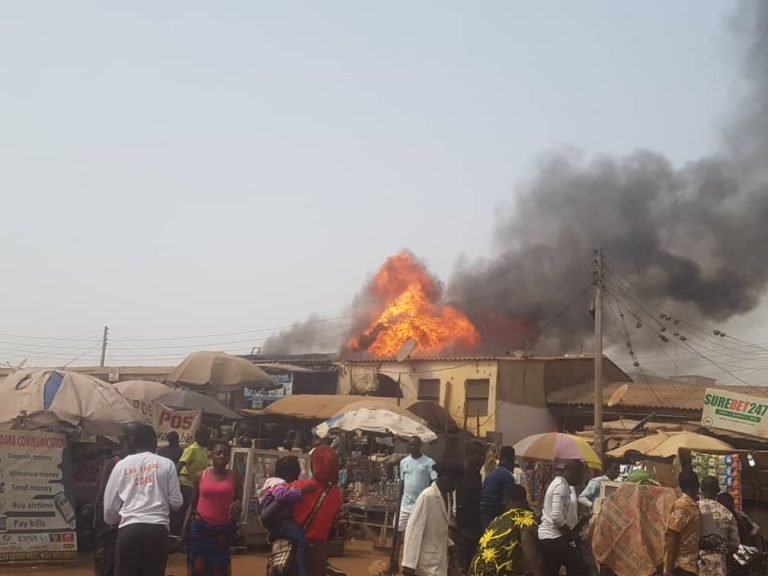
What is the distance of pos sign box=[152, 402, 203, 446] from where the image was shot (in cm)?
1365

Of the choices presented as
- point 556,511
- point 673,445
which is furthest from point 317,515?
point 673,445

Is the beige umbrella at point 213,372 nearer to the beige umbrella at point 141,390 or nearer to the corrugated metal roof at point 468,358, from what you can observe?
the beige umbrella at point 141,390

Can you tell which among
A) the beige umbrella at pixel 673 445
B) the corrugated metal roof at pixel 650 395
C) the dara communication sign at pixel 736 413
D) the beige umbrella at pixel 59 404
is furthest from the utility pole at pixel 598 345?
the beige umbrella at pixel 59 404

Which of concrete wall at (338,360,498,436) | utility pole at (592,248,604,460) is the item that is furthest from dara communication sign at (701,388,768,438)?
concrete wall at (338,360,498,436)

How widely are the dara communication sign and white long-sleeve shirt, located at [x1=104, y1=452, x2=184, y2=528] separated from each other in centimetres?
1091

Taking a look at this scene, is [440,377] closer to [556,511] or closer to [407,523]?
[556,511]

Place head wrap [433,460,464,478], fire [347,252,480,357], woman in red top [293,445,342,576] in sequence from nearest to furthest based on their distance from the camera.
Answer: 1. woman in red top [293,445,342,576]
2. head wrap [433,460,464,478]
3. fire [347,252,480,357]

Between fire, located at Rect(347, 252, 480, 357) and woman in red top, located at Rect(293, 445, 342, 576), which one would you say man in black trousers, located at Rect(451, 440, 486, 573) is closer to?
woman in red top, located at Rect(293, 445, 342, 576)

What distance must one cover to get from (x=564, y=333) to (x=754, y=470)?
22951 millimetres

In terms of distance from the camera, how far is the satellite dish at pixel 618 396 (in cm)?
2578

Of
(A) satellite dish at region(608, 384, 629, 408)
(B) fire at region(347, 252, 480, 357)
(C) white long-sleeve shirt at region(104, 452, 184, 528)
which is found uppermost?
(B) fire at region(347, 252, 480, 357)

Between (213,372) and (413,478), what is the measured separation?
10748 millimetres

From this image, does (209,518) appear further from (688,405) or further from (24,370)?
(688,405)

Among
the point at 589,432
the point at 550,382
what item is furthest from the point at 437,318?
the point at 589,432
